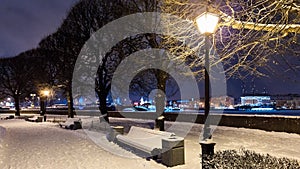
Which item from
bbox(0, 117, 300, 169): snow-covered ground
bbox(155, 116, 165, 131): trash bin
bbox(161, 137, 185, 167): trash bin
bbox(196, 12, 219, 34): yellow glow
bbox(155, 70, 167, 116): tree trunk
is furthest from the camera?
bbox(155, 70, 167, 116): tree trunk

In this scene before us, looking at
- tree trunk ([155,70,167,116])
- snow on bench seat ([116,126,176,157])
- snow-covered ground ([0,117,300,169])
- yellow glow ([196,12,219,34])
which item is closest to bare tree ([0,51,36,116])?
tree trunk ([155,70,167,116])

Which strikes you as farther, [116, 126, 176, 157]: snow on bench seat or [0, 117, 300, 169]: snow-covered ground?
[116, 126, 176, 157]: snow on bench seat

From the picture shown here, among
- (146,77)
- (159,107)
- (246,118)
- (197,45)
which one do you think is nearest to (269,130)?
(246,118)

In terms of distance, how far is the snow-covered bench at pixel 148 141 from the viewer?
7801 mm

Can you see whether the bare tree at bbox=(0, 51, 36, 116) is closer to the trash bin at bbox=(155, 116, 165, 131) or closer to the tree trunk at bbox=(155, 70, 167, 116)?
the tree trunk at bbox=(155, 70, 167, 116)

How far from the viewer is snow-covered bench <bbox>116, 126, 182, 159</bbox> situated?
7801mm

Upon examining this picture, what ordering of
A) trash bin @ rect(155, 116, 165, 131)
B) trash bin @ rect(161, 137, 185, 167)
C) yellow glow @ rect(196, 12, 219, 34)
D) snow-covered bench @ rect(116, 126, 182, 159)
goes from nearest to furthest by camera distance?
yellow glow @ rect(196, 12, 219, 34)
trash bin @ rect(161, 137, 185, 167)
snow-covered bench @ rect(116, 126, 182, 159)
trash bin @ rect(155, 116, 165, 131)

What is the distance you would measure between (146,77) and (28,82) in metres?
24.9

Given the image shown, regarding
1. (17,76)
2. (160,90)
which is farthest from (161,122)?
(17,76)

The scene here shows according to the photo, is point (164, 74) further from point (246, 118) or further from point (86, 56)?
point (86, 56)

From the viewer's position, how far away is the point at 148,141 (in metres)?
8.74

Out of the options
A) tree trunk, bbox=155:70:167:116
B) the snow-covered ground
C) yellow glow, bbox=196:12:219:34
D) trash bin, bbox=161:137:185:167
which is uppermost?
yellow glow, bbox=196:12:219:34

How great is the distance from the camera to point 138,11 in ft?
52.7

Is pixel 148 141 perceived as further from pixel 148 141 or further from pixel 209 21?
pixel 209 21
